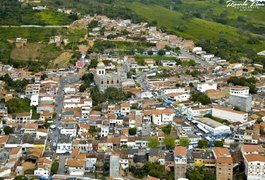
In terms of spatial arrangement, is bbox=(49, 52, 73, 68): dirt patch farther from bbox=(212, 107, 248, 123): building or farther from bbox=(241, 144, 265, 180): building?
bbox=(241, 144, 265, 180): building

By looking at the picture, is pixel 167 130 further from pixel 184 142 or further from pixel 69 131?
pixel 69 131

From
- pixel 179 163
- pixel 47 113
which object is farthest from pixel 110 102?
pixel 179 163

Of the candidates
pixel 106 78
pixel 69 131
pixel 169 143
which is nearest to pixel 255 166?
pixel 169 143

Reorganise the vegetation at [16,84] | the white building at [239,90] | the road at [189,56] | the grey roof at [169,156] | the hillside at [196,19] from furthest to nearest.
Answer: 1. the hillside at [196,19]
2. the road at [189,56]
3. the vegetation at [16,84]
4. the white building at [239,90]
5. the grey roof at [169,156]

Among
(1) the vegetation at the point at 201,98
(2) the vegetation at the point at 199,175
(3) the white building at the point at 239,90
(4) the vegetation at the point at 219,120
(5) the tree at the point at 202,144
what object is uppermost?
(3) the white building at the point at 239,90

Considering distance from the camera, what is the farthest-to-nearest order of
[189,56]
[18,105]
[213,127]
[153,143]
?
[189,56] → [18,105] → [213,127] → [153,143]

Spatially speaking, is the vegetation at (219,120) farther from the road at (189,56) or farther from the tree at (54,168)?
the road at (189,56)

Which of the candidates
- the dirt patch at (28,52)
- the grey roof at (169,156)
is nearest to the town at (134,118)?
the grey roof at (169,156)
